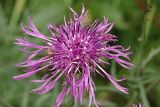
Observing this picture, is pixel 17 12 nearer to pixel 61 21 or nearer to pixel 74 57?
pixel 61 21

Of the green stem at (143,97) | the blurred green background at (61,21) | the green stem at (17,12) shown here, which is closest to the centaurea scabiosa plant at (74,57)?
the green stem at (143,97)

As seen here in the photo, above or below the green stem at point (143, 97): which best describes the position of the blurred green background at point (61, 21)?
above

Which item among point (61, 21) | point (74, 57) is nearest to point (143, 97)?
point (74, 57)

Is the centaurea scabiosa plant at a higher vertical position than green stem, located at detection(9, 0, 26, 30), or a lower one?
lower

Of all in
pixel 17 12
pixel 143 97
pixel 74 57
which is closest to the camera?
pixel 74 57

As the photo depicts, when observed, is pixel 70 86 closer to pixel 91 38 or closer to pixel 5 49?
pixel 91 38

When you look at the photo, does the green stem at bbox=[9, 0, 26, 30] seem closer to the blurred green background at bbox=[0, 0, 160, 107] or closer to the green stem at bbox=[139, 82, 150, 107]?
the blurred green background at bbox=[0, 0, 160, 107]

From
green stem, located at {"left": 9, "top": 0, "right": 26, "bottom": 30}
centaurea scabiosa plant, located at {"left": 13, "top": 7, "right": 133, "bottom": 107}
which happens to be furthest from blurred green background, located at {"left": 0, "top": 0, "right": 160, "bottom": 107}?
centaurea scabiosa plant, located at {"left": 13, "top": 7, "right": 133, "bottom": 107}

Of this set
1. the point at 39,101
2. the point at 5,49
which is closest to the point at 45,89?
the point at 39,101

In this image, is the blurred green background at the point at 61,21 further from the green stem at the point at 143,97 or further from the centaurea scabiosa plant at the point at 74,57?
the centaurea scabiosa plant at the point at 74,57
